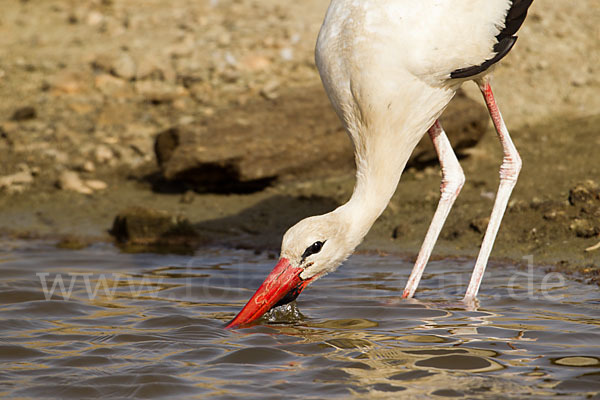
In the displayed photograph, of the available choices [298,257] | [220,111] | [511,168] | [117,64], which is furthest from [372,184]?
[117,64]

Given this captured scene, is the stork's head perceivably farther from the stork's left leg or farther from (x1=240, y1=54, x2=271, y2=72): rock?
(x1=240, y1=54, x2=271, y2=72): rock

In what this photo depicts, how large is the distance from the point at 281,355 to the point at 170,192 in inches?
188

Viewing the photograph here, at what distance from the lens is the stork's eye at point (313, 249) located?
18.8ft

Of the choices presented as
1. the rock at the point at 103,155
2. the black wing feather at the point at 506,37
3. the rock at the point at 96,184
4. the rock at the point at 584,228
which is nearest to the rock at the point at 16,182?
the rock at the point at 96,184

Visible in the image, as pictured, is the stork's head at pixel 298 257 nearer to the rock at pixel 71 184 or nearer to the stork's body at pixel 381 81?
the stork's body at pixel 381 81

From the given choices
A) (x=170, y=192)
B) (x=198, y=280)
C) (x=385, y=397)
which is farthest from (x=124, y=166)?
(x=385, y=397)

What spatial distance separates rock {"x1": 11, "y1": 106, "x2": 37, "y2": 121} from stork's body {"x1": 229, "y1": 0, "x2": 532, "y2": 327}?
5.92 meters

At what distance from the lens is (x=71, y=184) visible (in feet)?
32.2

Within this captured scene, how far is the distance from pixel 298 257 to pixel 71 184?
4.80 meters

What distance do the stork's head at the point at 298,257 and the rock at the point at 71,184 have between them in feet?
14.9

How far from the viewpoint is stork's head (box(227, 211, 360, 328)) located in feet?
18.7

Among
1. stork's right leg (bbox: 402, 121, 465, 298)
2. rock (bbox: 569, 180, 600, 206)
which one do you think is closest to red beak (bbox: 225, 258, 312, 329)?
stork's right leg (bbox: 402, 121, 465, 298)

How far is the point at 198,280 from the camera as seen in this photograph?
24.0ft

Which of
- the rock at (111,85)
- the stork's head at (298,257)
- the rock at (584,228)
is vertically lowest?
the stork's head at (298,257)
